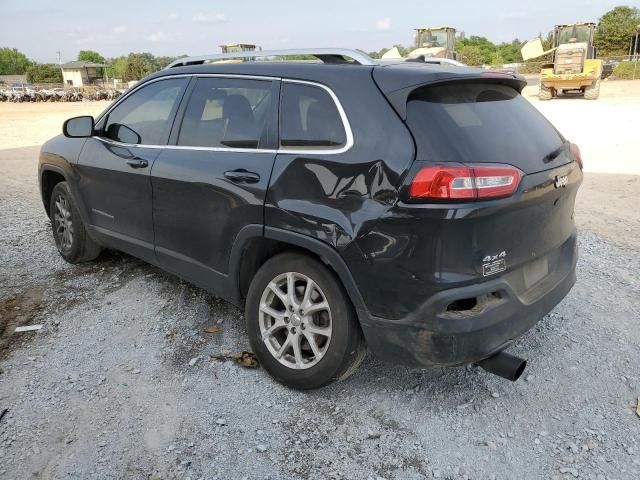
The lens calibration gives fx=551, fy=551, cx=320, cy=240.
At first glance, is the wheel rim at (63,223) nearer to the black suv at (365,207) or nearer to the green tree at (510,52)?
the black suv at (365,207)

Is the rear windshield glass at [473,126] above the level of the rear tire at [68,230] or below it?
above

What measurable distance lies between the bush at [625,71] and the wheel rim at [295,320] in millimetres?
45275

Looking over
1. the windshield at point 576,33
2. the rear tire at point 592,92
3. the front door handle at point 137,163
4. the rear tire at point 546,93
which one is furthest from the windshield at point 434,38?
the front door handle at point 137,163

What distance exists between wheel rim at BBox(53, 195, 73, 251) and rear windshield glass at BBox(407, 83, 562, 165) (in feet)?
12.0

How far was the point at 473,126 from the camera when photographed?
267 cm

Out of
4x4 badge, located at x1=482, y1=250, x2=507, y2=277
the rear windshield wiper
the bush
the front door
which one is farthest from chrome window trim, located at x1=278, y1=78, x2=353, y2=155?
the bush

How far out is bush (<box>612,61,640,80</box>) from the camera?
4069 cm

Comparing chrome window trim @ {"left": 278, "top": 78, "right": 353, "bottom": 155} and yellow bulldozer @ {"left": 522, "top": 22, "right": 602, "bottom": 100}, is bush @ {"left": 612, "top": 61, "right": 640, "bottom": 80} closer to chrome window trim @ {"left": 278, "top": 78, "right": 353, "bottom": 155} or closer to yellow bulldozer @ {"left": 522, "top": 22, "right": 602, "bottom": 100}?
yellow bulldozer @ {"left": 522, "top": 22, "right": 602, "bottom": 100}

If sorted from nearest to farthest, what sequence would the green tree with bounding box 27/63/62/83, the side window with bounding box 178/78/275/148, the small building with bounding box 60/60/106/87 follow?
the side window with bounding box 178/78/275/148
the small building with bounding box 60/60/106/87
the green tree with bounding box 27/63/62/83

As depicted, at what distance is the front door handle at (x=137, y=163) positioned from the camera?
3.87 metres

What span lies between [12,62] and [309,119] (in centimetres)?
12330

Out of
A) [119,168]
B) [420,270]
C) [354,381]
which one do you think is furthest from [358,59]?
[119,168]

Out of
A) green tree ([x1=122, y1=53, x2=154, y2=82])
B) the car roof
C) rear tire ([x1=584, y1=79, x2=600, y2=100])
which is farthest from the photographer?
green tree ([x1=122, y1=53, x2=154, y2=82])

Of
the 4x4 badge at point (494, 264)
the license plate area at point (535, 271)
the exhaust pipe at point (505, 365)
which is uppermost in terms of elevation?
the 4x4 badge at point (494, 264)
